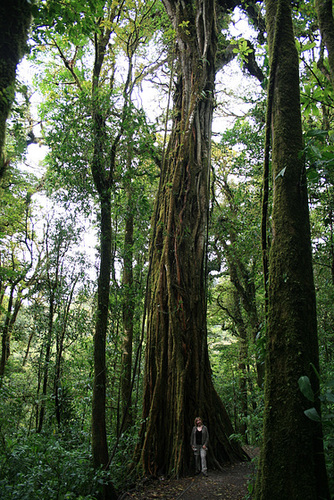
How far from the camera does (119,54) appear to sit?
714 cm

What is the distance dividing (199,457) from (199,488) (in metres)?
0.69

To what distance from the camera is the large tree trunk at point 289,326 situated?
151 cm

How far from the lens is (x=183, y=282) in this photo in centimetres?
615

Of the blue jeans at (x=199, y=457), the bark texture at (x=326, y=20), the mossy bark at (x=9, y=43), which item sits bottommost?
the blue jeans at (x=199, y=457)

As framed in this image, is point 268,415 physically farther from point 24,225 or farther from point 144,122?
point 24,225

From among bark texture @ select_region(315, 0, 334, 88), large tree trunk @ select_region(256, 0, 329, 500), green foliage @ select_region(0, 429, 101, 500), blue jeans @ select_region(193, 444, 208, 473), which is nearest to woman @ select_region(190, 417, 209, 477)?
blue jeans @ select_region(193, 444, 208, 473)

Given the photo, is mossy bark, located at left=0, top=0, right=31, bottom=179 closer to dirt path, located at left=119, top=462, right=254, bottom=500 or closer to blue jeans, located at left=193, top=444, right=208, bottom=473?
dirt path, located at left=119, top=462, right=254, bottom=500

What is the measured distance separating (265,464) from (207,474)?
13.8 feet

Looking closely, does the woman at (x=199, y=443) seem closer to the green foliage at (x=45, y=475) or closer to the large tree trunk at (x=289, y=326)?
the green foliage at (x=45, y=475)

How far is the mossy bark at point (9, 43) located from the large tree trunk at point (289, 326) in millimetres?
1545

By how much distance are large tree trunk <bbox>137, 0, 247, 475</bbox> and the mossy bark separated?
4467 mm

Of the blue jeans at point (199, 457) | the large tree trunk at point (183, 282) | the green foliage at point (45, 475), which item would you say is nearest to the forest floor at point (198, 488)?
the blue jeans at point (199, 457)

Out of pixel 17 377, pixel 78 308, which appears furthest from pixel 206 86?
pixel 17 377

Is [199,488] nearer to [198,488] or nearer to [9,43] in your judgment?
[198,488]
